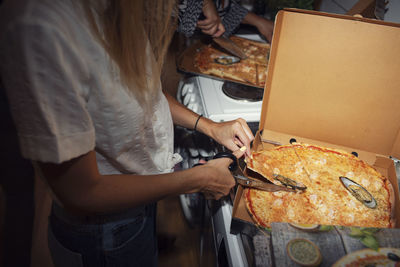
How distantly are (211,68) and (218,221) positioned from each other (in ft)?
2.65

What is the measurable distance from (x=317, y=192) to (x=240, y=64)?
88cm

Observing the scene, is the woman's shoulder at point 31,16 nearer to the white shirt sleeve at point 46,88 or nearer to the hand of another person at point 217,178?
the white shirt sleeve at point 46,88

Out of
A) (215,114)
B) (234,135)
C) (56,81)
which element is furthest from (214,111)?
(56,81)

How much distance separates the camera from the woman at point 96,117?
1.29 feet

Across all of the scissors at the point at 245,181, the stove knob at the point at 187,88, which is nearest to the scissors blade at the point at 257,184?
the scissors at the point at 245,181

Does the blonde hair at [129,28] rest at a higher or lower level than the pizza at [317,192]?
higher

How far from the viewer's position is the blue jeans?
0.69 metres

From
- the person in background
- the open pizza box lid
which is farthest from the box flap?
the person in background

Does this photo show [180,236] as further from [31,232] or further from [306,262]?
[306,262]

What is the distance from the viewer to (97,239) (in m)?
0.70

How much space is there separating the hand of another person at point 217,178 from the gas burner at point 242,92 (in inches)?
20.0

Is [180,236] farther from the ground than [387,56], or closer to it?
closer to it

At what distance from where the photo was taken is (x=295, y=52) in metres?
0.83

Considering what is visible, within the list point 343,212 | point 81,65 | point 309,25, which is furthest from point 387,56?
point 81,65
